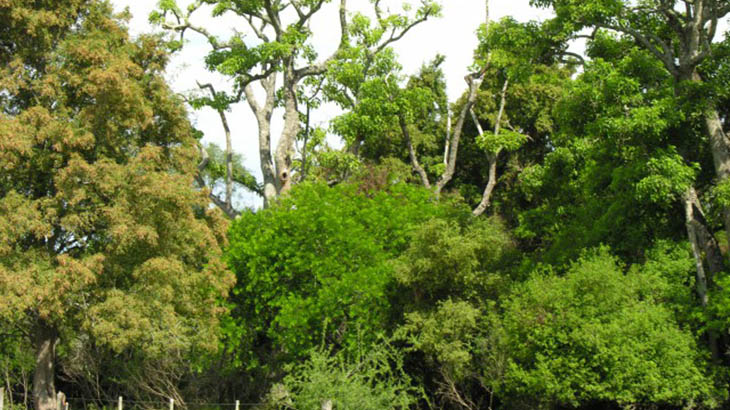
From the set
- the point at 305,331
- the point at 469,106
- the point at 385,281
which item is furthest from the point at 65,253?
the point at 469,106

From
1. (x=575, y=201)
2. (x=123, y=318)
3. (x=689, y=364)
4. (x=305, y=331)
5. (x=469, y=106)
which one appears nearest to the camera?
(x=689, y=364)

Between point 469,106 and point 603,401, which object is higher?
point 469,106

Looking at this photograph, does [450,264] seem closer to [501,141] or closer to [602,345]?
[602,345]

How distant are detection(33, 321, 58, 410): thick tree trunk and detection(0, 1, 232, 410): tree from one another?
3 cm

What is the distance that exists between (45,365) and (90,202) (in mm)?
4268

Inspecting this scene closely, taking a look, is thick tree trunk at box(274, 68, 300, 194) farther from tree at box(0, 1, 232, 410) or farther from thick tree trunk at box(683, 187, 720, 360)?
thick tree trunk at box(683, 187, 720, 360)

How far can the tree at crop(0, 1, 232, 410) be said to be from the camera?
18.2 m

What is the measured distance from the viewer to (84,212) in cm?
1898

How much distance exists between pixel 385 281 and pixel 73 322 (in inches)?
306

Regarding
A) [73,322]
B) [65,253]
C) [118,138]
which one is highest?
[118,138]

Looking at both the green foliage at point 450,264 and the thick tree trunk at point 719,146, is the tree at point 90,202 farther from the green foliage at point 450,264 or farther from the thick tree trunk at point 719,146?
the thick tree trunk at point 719,146

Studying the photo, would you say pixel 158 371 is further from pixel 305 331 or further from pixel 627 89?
pixel 627 89

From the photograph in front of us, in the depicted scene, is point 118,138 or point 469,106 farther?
point 469,106

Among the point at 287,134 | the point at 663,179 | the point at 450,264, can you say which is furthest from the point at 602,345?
the point at 287,134
